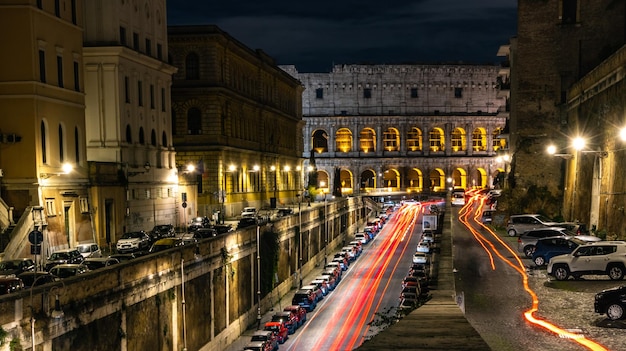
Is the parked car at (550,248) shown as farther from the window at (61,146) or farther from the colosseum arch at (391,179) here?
the colosseum arch at (391,179)

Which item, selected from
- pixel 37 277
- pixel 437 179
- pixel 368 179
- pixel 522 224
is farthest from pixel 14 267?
pixel 437 179

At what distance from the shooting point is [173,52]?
67.7 meters

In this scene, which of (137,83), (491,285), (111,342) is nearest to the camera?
(111,342)

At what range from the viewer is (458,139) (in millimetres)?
131250

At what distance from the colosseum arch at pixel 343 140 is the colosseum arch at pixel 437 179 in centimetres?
1748

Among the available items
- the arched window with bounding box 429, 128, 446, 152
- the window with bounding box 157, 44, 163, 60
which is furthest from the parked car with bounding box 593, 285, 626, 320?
the arched window with bounding box 429, 128, 446, 152

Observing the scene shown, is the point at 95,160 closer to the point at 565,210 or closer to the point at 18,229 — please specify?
the point at 18,229

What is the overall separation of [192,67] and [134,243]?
30.8 meters

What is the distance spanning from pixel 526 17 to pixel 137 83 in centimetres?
3324

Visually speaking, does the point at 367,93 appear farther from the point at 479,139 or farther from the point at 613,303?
the point at 613,303

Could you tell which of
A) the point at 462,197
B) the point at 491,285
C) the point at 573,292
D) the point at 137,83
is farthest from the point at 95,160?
the point at 462,197

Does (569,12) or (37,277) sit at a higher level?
(569,12)

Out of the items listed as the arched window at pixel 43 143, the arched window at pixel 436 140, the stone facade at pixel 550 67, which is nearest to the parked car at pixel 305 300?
the arched window at pixel 43 143

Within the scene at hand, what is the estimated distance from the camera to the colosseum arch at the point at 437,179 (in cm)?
13000
